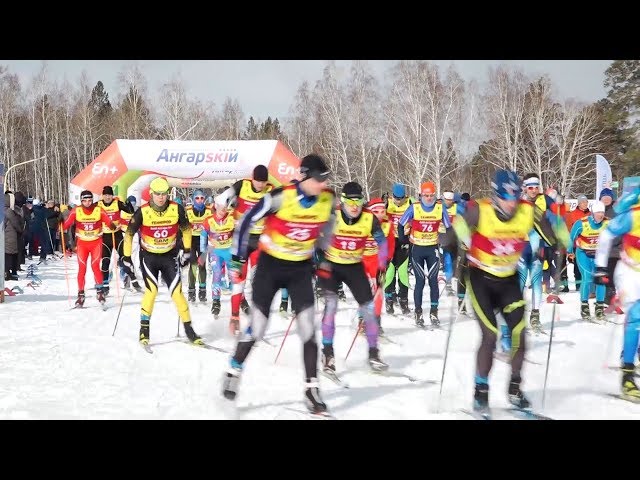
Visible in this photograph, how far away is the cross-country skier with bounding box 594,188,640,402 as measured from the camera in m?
6.20

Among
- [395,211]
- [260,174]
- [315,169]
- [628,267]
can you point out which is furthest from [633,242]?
[395,211]

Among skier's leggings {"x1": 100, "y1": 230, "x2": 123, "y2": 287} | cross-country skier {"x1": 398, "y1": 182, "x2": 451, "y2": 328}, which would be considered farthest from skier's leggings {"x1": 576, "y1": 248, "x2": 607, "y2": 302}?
skier's leggings {"x1": 100, "y1": 230, "x2": 123, "y2": 287}

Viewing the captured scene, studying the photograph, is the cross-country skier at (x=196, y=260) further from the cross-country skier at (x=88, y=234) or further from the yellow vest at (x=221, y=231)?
the cross-country skier at (x=88, y=234)

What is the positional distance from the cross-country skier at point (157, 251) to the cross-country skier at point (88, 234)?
3.93 metres

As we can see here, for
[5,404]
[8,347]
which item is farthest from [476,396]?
[8,347]

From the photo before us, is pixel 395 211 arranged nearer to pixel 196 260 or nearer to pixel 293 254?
pixel 196 260

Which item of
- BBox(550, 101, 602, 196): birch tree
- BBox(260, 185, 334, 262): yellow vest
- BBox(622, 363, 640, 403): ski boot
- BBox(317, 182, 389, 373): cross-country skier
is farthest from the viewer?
BBox(550, 101, 602, 196): birch tree

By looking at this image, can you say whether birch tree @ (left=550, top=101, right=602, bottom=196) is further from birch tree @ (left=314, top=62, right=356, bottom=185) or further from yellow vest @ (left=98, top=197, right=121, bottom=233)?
yellow vest @ (left=98, top=197, right=121, bottom=233)

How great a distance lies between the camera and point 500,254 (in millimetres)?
5520

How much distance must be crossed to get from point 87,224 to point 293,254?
7.65 metres

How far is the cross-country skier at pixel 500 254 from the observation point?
5.46 m

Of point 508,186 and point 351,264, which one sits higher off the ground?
point 508,186

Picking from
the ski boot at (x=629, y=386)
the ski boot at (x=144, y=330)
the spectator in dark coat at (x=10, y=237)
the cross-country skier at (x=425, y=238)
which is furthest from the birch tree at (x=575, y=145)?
the ski boot at (x=144, y=330)

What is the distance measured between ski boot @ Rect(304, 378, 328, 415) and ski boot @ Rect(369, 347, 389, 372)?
6.07 feet
